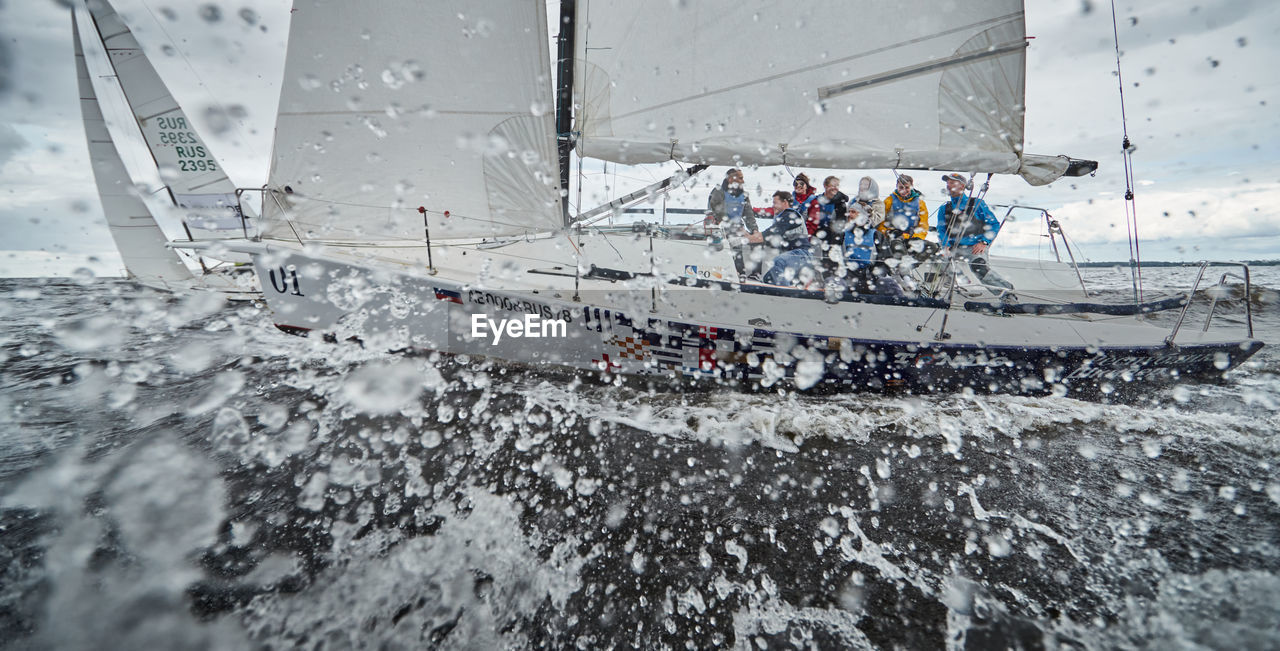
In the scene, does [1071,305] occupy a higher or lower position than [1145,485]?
higher

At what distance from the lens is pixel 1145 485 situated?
2.30 m

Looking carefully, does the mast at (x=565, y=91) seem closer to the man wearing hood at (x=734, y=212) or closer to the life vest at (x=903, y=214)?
the man wearing hood at (x=734, y=212)

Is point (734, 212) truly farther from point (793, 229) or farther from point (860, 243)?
point (860, 243)

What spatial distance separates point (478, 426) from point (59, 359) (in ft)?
15.2

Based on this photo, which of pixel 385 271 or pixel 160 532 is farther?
pixel 385 271

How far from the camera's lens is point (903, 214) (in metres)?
4.38

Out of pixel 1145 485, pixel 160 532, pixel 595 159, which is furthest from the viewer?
pixel 595 159

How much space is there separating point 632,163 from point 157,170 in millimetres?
7186

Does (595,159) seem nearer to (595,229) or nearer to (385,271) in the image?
(595,229)

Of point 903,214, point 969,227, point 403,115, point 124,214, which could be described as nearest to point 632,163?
point 403,115

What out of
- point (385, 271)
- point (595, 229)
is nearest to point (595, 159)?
point (595, 229)
